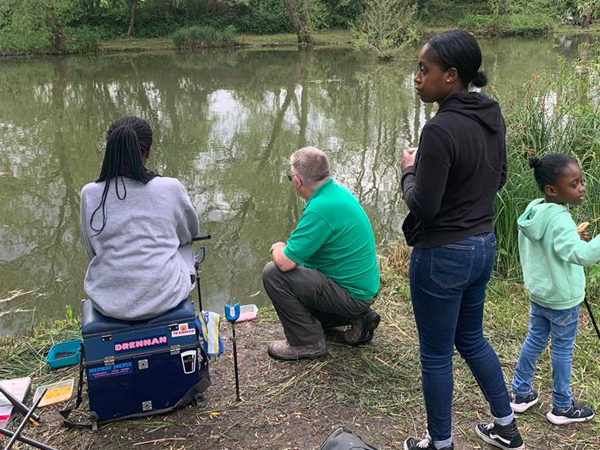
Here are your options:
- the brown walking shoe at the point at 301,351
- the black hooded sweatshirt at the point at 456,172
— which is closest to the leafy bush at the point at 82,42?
the brown walking shoe at the point at 301,351

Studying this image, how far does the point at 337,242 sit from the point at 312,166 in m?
0.37

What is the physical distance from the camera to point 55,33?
21.7m

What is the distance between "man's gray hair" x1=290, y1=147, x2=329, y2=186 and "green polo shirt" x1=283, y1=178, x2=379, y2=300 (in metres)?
0.05

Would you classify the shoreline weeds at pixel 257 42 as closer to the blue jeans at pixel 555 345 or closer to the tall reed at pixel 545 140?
the tall reed at pixel 545 140

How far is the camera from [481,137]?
1613mm

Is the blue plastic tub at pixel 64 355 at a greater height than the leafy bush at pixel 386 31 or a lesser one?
lesser

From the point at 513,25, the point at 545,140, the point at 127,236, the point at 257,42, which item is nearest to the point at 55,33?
the point at 257,42

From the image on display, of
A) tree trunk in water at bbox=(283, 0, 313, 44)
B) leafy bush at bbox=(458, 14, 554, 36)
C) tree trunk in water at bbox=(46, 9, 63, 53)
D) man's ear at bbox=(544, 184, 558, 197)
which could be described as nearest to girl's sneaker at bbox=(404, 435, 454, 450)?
man's ear at bbox=(544, 184, 558, 197)

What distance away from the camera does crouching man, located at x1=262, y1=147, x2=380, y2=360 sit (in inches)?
95.7

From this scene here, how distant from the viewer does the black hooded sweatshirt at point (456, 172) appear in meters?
1.55

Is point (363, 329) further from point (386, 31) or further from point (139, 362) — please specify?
point (386, 31)

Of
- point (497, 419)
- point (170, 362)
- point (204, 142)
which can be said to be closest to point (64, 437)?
point (170, 362)

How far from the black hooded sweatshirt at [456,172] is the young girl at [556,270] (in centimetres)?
40

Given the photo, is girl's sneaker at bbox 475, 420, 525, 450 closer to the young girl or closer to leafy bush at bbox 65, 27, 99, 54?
the young girl
